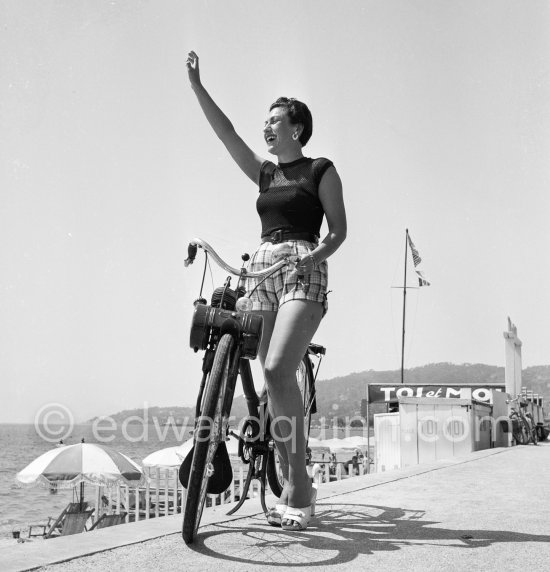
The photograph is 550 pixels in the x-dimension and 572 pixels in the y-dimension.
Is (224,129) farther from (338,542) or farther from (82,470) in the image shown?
(82,470)

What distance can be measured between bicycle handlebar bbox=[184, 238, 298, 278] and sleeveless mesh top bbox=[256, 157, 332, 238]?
338mm

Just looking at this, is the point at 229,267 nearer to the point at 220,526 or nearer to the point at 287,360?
the point at 287,360

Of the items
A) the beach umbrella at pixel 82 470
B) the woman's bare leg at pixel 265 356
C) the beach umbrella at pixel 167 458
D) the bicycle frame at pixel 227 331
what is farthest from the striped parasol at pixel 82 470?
the bicycle frame at pixel 227 331

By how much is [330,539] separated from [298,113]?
1.99 meters

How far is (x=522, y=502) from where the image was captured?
4332 millimetres

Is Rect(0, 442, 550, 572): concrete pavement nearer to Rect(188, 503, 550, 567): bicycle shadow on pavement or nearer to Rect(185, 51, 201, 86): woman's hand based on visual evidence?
Rect(188, 503, 550, 567): bicycle shadow on pavement

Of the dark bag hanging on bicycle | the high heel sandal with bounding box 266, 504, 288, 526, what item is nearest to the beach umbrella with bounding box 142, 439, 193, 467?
the high heel sandal with bounding box 266, 504, 288, 526

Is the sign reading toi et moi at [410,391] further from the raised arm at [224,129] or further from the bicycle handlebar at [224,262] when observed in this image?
the bicycle handlebar at [224,262]

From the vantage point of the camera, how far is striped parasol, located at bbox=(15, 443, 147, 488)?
50.6ft

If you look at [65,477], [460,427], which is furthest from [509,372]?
[65,477]

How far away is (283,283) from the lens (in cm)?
321

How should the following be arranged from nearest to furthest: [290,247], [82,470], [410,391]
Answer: [290,247], [82,470], [410,391]

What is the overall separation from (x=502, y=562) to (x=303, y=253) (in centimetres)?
146

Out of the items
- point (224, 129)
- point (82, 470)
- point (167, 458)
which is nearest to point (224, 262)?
point (224, 129)
